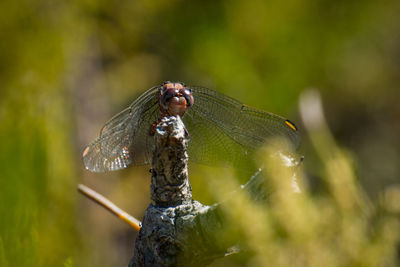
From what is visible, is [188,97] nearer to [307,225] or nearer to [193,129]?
[193,129]

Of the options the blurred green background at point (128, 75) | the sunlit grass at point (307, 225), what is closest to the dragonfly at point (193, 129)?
the blurred green background at point (128, 75)

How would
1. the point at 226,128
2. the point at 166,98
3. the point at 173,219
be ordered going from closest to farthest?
the point at 173,219
the point at 166,98
the point at 226,128

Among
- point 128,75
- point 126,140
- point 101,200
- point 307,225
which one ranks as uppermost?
point 128,75

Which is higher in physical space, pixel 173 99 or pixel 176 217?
pixel 173 99

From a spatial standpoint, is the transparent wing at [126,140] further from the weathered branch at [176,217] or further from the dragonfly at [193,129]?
the weathered branch at [176,217]

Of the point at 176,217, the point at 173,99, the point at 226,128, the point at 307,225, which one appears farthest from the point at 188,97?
the point at 307,225
